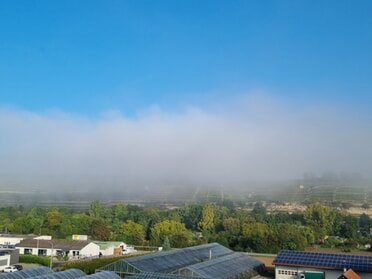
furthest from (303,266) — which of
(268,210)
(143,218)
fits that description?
(268,210)

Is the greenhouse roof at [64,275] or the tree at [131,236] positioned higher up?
the greenhouse roof at [64,275]

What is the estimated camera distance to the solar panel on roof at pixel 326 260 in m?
27.2

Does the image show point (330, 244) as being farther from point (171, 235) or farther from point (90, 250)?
point (90, 250)

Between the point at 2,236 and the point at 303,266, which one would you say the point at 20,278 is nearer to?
the point at 303,266

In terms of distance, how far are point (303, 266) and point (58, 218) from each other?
57985 mm

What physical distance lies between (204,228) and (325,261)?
184 feet

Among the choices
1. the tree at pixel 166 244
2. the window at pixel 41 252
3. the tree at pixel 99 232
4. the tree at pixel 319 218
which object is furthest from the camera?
the tree at pixel 319 218

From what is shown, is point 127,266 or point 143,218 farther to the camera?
point 143,218

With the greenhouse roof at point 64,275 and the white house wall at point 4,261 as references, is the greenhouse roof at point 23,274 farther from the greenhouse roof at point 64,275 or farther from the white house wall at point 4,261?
the white house wall at point 4,261

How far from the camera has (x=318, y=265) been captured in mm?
27844

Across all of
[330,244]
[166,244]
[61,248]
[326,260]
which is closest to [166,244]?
[166,244]

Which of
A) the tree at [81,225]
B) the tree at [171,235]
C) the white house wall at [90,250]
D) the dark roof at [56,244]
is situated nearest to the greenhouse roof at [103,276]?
the white house wall at [90,250]

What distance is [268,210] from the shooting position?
128 metres

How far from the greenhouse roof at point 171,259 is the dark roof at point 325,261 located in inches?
299
